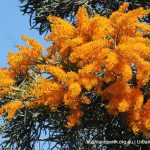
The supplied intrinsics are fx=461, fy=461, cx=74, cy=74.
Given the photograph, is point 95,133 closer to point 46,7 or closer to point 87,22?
point 87,22

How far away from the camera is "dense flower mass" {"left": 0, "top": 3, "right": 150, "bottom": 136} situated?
737 centimetres

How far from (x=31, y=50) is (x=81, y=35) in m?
1.14

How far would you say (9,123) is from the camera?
29.2ft

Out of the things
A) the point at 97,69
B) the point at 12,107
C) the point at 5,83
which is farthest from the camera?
the point at 5,83

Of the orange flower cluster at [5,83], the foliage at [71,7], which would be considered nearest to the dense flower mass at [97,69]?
the orange flower cluster at [5,83]

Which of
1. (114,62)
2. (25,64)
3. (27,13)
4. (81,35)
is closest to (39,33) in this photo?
(27,13)

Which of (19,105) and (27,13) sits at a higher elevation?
(27,13)

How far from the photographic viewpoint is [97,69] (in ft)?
24.6

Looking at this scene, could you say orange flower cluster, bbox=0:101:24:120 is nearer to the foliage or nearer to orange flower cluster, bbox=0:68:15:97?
orange flower cluster, bbox=0:68:15:97

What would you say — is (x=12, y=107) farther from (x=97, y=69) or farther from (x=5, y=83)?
(x=97, y=69)

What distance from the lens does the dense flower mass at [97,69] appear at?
737 cm

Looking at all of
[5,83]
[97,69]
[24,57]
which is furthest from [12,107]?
→ [97,69]

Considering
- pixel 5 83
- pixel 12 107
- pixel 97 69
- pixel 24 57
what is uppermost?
pixel 24 57

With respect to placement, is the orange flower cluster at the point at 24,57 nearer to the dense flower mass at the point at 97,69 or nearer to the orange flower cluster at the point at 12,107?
the dense flower mass at the point at 97,69
